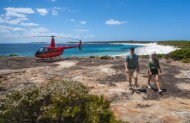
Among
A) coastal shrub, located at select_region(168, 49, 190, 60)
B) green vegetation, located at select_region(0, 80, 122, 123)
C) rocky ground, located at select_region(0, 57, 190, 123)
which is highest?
coastal shrub, located at select_region(168, 49, 190, 60)


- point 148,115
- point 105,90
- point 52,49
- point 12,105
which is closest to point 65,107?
point 12,105

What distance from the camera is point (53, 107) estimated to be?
6.32 metres

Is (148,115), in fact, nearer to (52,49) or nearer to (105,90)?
(105,90)

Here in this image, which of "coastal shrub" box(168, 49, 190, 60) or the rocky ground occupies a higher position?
"coastal shrub" box(168, 49, 190, 60)

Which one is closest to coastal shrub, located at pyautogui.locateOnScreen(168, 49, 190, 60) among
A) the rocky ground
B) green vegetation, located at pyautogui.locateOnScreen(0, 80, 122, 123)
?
the rocky ground

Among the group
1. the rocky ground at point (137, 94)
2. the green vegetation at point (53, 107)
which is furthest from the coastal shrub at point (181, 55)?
the green vegetation at point (53, 107)

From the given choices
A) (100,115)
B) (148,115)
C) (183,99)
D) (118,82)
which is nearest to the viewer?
(100,115)

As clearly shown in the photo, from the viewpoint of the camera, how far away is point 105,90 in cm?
1115

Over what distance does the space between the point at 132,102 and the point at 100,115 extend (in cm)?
318

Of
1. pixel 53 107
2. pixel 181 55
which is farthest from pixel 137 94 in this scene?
pixel 181 55

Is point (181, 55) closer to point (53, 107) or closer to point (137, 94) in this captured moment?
point (137, 94)

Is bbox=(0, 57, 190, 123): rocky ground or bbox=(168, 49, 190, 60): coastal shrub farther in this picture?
bbox=(168, 49, 190, 60): coastal shrub

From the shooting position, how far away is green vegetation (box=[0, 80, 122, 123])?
6.29 m

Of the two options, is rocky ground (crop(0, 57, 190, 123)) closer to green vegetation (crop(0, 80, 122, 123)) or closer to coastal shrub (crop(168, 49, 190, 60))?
green vegetation (crop(0, 80, 122, 123))
